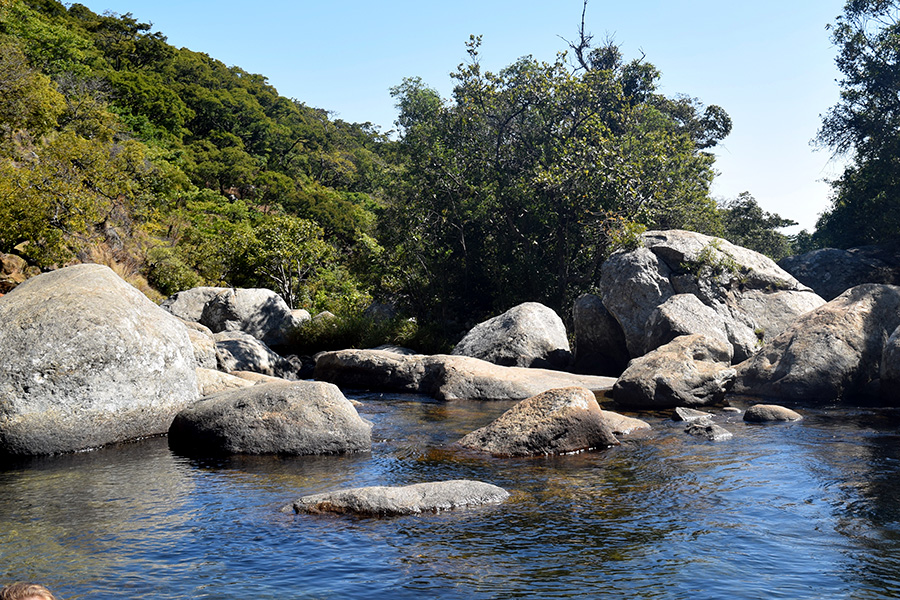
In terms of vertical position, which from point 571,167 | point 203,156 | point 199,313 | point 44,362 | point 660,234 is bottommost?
point 44,362

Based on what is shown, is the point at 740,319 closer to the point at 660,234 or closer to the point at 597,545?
the point at 660,234

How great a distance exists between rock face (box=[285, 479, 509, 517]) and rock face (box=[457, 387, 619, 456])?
9.73 ft

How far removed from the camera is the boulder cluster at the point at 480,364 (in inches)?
488

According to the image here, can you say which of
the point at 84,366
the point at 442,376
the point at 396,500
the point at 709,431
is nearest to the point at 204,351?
the point at 442,376

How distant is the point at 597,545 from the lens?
308 inches

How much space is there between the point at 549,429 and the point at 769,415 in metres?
5.72

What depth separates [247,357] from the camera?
22.4 meters

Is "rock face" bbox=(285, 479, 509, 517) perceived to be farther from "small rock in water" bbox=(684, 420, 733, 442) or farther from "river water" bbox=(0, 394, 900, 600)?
"small rock in water" bbox=(684, 420, 733, 442)

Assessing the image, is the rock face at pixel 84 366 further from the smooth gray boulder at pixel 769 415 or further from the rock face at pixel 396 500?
the smooth gray boulder at pixel 769 415

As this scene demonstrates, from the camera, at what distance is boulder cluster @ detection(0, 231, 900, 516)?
12.4 meters

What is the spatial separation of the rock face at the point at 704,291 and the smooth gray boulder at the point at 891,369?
16.7 ft

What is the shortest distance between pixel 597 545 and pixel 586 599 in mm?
1501

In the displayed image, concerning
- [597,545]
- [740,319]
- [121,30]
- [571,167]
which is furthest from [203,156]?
[597,545]

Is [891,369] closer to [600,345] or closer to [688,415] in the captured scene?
[688,415]
